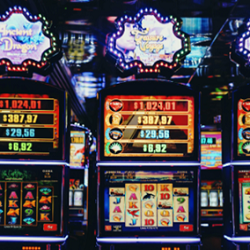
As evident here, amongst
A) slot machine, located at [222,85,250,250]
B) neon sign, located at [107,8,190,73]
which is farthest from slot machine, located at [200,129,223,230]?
neon sign, located at [107,8,190,73]

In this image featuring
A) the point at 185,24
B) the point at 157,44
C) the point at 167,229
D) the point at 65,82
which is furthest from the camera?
the point at 65,82

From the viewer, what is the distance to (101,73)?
8914mm

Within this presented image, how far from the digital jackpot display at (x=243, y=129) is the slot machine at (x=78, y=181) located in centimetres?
406

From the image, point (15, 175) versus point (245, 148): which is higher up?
point (245, 148)

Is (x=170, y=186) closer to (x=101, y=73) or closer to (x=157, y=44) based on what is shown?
(x=157, y=44)

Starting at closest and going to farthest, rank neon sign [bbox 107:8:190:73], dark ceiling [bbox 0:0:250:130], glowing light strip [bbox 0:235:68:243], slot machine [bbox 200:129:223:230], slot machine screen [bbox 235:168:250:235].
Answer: glowing light strip [bbox 0:235:68:243], slot machine screen [bbox 235:168:250:235], neon sign [bbox 107:8:190:73], dark ceiling [bbox 0:0:250:130], slot machine [bbox 200:129:223:230]

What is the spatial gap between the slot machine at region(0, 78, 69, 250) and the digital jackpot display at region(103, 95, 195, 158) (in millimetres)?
544

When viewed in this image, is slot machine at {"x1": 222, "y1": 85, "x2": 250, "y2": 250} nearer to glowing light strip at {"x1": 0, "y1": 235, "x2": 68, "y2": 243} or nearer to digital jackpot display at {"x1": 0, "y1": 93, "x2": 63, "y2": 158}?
glowing light strip at {"x1": 0, "y1": 235, "x2": 68, "y2": 243}

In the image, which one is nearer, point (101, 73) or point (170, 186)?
point (170, 186)

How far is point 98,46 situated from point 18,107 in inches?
157

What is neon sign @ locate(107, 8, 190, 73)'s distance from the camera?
3717mm

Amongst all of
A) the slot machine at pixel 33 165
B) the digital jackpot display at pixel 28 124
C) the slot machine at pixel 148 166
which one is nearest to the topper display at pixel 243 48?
the slot machine at pixel 148 166

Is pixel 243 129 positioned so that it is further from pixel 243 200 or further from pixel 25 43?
pixel 25 43

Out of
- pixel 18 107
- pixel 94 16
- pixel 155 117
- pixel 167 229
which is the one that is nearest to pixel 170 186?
pixel 167 229
